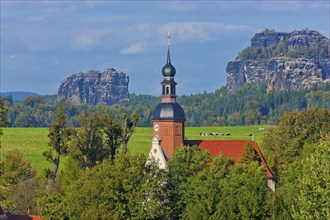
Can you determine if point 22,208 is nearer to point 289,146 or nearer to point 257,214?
point 257,214

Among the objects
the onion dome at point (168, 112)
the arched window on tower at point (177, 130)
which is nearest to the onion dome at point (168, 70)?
the onion dome at point (168, 112)

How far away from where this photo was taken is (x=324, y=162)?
68.1 meters

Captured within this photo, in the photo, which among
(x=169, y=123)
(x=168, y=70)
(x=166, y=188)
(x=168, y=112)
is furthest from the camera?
(x=168, y=70)

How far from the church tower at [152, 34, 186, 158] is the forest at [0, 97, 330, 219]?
2.45m

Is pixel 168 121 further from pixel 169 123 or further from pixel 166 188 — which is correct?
pixel 166 188

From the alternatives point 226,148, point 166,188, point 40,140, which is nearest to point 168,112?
point 226,148

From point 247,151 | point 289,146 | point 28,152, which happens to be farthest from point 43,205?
point 28,152

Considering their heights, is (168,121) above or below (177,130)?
above

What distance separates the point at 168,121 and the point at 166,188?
15320mm

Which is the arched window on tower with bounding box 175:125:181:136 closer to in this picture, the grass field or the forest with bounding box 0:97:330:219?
the forest with bounding box 0:97:330:219

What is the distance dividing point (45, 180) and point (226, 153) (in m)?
19.3

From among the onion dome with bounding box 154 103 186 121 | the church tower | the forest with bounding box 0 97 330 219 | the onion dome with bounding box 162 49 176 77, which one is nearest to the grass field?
the forest with bounding box 0 97 330 219

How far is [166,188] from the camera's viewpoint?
81.0 metres

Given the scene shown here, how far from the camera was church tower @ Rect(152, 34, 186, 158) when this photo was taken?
9538 cm
